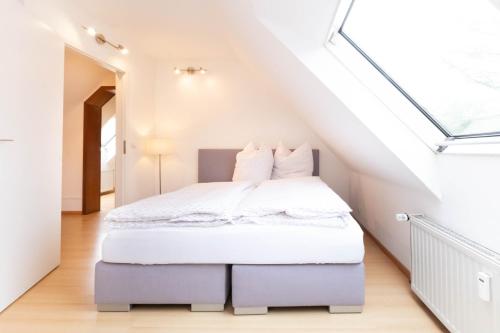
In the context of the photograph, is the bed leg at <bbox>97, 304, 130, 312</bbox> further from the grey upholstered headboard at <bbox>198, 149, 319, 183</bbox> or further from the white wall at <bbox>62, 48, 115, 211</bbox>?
the white wall at <bbox>62, 48, 115, 211</bbox>

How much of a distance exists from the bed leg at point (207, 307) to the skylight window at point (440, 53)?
5.37 feet

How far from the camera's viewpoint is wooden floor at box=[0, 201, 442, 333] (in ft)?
5.20

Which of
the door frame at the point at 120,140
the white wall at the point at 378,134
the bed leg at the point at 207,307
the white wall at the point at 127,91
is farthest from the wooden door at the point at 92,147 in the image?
the bed leg at the point at 207,307

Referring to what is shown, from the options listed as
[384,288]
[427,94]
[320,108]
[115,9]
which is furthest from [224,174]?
[427,94]

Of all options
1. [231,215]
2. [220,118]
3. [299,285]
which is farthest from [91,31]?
[299,285]

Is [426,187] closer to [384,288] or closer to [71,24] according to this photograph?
[384,288]

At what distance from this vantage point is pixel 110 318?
5.54 feet

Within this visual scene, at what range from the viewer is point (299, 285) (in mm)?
1678

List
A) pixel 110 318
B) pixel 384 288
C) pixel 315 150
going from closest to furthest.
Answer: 1. pixel 110 318
2. pixel 384 288
3. pixel 315 150

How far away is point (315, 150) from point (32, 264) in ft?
10.5

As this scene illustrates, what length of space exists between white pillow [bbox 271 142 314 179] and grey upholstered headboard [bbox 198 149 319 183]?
60 cm

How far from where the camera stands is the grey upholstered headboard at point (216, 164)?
4032 millimetres

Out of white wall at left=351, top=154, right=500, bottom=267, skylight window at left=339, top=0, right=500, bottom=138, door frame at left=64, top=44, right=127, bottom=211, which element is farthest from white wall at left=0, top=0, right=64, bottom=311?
white wall at left=351, top=154, right=500, bottom=267

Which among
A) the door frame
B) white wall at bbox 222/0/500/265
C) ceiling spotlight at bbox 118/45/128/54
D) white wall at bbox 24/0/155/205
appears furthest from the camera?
the door frame
